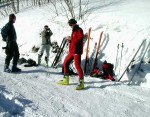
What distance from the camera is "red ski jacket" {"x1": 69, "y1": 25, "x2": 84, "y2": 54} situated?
26.0ft

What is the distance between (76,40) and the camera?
7957 millimetres

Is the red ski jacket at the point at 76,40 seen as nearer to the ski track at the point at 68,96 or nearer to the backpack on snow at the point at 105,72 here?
the ski track at the point at 68,96

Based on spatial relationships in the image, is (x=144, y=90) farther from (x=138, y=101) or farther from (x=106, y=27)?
(x=106, y=27)

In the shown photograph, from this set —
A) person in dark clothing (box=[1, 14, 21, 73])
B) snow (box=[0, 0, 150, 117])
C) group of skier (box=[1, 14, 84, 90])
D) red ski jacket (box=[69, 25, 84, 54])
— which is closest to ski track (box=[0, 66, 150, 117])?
snow (box=[0, 0, 150, 117])

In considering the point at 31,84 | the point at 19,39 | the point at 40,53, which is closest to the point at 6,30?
the point at 31,84

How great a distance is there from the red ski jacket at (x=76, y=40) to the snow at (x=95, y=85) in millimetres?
1068

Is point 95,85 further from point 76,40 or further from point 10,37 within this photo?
point 10,37

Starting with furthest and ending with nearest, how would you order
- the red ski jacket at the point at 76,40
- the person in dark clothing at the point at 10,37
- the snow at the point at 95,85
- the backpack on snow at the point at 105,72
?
the backpack on snow at the point at 105,72 < the person in dark clothing at the point at 10,37 < the red ski jacket at the point at 76,40 < the snow at the point at 95,85

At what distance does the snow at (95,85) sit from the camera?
257 inches

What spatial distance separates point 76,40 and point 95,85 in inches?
64.5

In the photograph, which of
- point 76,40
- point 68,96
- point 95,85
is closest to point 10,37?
point 76,40

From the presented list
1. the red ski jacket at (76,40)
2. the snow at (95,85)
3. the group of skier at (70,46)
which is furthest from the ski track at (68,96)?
the red ski jacket at (76,40)

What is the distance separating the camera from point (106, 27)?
12.7m

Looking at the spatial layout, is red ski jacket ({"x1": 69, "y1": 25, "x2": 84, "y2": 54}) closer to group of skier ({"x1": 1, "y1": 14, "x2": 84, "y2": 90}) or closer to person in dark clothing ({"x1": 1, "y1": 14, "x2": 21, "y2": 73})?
group of skier ({"x1": 1, "y1": 14, "x2": 84, "y2": 90})
